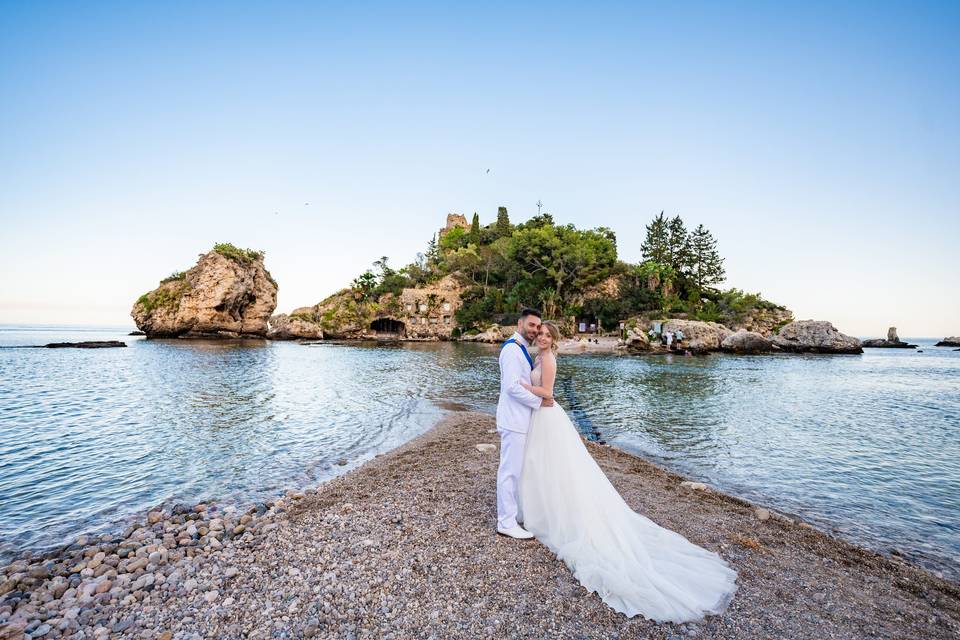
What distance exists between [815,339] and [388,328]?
208ft

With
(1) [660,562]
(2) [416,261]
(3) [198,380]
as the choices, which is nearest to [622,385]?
(1) [660,562]

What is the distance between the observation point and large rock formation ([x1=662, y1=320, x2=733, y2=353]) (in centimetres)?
4938

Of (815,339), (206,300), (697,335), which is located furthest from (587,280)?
(206,300)

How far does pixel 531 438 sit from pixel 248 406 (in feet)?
48.1

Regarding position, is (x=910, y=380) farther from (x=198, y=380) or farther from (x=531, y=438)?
(x=198, y=380)

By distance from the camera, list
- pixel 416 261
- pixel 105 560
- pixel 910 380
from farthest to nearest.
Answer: pixel 416 261 → pixel 910 380 → pixel 105 560

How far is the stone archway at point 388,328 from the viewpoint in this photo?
248ft

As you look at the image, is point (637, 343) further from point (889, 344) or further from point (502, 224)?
point (889, 344)

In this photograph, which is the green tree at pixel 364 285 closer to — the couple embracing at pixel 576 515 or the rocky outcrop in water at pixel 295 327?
the rocky outcrop in water at pixel 295 327

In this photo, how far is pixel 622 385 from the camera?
22.5 metres

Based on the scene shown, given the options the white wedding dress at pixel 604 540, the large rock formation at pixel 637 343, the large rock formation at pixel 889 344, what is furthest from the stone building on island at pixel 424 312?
the large rock formation at pixel 889 344

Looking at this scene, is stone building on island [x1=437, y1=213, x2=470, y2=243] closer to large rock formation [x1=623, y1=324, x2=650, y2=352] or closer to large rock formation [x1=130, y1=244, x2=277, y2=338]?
large rock formation [x1=130, y1=244, x2=277, y2=338]

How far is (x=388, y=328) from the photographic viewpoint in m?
77.6

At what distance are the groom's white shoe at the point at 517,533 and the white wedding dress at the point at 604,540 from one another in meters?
0.08
